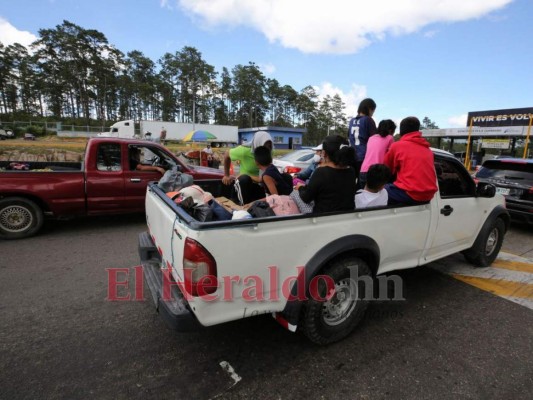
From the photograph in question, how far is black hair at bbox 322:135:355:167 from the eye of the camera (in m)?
2.61

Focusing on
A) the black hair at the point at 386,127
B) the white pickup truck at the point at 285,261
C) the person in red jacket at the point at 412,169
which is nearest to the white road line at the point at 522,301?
the white pickup truck at the point at 285,261

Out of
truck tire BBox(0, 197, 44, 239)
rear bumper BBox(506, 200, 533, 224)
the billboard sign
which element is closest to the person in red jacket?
rear bumper BBox(506, 200, 533, 224)

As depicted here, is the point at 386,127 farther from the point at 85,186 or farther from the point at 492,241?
the point at 85,186

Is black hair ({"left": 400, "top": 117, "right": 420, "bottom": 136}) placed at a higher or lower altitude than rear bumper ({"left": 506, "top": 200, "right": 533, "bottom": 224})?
higher

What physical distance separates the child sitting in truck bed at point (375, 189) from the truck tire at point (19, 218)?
530 centimetres

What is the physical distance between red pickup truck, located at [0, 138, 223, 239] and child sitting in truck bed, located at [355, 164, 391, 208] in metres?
3.22

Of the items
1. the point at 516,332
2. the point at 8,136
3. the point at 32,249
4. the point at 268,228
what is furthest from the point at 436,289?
the point at 8,136

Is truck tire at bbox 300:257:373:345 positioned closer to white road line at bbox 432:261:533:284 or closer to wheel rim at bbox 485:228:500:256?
white road line at bbox 432:261:533:284

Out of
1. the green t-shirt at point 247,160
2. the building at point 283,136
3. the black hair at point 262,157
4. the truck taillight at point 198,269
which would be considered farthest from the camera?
the building at point 283,136

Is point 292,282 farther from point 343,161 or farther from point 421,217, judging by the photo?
point 421,217

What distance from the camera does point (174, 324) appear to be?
77.4 inches

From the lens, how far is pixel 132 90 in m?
67.4

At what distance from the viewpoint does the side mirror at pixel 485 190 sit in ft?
11.9

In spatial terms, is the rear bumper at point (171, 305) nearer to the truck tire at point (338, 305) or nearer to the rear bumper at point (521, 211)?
the truck tire at point (338, 305)
